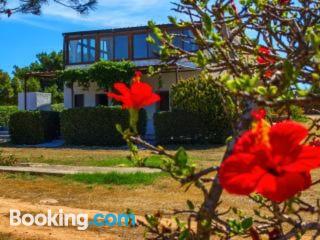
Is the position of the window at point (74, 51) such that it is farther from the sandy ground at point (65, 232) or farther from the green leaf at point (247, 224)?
the green leaf at point (247, 224)

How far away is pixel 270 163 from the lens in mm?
1177

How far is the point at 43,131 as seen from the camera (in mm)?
21672

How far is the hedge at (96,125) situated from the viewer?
19688 mm

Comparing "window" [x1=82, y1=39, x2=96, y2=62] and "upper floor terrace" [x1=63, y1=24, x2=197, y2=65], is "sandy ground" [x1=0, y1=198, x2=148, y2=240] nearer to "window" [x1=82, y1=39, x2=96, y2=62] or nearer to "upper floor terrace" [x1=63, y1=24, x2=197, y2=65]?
"upper floor terrace" [x1=63, y1=24, x2=197, y2=65]

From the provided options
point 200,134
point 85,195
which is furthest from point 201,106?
point 85,195

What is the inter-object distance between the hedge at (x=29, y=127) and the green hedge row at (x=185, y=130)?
5.14 m

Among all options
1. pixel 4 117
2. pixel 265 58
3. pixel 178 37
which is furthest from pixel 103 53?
pixel 265 58

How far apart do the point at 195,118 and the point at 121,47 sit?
38.2ft

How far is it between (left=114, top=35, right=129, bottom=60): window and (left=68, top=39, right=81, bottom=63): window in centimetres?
248

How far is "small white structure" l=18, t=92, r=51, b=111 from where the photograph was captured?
2905 centimetres

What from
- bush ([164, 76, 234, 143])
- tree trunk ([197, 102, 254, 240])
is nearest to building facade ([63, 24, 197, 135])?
bush ([164, 76, 234, 143])

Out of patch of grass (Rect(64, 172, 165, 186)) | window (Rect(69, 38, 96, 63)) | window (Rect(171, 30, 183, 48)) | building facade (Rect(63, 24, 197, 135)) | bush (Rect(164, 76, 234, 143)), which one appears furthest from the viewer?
window (Rect(69, 38, 96, 63))

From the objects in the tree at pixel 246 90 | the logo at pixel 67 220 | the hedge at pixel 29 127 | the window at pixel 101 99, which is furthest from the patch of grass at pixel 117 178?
the window at pixel 101 99

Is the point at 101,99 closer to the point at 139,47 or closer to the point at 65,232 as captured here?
the point at 139,47
